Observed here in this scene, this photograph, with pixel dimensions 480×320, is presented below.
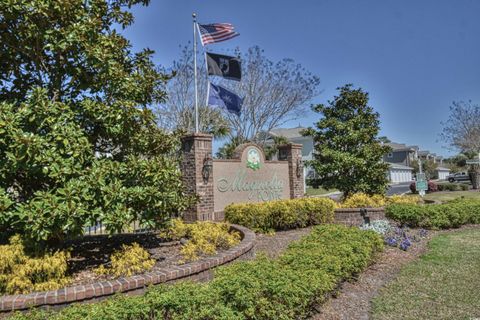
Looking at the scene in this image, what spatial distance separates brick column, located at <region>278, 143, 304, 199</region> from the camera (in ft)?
43.9

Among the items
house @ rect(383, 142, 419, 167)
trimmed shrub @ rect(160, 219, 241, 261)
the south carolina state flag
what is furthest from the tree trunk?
house @ rect(383, 142, 419, 167)

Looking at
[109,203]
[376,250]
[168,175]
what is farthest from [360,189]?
[109,203]

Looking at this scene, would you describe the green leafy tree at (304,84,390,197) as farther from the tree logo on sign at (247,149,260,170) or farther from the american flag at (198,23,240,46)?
the american flag at (198,23,240,46)

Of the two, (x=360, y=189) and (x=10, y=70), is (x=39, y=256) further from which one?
(x=360, y=189)

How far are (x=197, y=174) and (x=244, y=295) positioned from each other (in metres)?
6.81

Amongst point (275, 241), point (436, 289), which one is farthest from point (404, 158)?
point (436, 289)

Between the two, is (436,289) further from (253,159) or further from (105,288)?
(253,159)

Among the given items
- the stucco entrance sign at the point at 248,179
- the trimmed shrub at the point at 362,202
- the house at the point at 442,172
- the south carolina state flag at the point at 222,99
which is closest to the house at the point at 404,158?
the house at the point at 442,172

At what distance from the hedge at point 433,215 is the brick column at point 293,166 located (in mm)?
3505

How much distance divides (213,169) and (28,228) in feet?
21.7

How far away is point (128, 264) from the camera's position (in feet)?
15.5

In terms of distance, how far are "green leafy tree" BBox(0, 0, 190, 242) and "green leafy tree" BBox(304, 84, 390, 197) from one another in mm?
9118

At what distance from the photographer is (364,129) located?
13.8 m

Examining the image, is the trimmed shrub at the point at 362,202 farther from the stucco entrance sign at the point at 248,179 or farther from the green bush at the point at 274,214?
the green bush at the point at 274,214
